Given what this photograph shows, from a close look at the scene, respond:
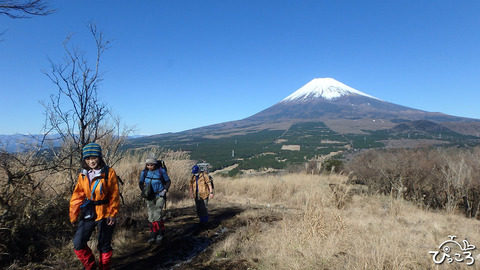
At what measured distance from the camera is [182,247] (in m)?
3.83

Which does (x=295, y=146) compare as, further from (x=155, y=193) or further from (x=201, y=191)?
(x=155, y=193)

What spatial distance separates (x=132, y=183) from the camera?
714cm

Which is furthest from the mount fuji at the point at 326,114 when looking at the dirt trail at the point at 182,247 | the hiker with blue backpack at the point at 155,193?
the hiker with blue backpack at the point at 155,193

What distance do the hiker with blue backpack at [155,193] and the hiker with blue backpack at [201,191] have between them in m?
1.07

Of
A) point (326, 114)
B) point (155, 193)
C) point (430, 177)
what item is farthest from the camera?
point (326, 114)

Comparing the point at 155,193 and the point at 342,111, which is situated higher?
the point at 342,111

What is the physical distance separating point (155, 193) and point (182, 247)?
3.41ft

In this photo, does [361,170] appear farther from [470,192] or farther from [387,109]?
[387,109]

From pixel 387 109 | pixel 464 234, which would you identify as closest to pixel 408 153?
pixel 464 234

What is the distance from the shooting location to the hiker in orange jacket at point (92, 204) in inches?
100

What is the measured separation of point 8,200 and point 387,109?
193 meters

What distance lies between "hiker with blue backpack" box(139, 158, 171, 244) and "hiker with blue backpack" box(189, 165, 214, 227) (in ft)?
3.51

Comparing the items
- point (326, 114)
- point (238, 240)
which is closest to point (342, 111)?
point (326, 114)

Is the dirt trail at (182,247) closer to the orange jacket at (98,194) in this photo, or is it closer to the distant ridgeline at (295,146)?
the orange jacket at (98,194)
